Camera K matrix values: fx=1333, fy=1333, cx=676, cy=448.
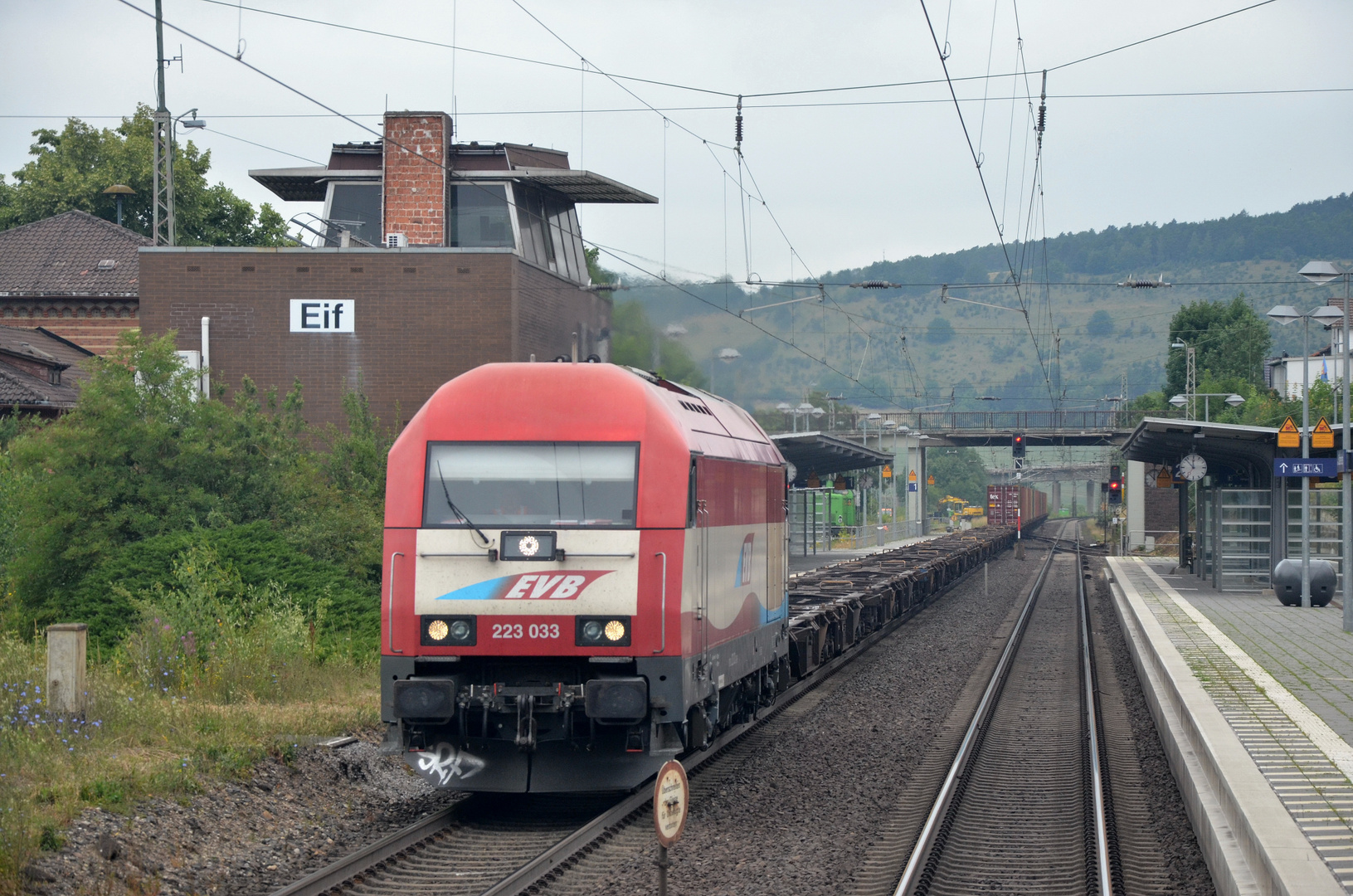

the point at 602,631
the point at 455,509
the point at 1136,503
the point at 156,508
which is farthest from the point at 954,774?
the point at 1136,503

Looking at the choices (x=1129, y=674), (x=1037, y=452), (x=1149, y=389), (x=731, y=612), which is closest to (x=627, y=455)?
(x=731, y=612)

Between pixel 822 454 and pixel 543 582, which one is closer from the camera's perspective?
pixel 543 582

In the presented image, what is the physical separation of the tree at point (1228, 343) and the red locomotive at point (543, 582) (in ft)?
241

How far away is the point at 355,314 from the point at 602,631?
59.7 feet

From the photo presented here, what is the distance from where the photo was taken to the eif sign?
2638 centimetres

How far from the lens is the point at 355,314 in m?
26.4

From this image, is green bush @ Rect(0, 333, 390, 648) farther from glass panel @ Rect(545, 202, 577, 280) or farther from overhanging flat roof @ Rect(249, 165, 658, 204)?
glass panel @ Rect(545, 202, 577, 280)

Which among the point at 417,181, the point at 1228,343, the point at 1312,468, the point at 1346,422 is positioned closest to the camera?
the point at 1346,422

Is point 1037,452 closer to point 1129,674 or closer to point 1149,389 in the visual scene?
point 1149,389

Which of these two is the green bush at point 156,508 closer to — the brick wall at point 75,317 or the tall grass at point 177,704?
the tall grass at point 177,704

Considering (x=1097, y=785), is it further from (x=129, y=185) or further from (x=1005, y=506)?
(x=1005, y=506)

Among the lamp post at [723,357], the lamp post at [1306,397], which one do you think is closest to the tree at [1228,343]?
the lamp post at [1306,397]

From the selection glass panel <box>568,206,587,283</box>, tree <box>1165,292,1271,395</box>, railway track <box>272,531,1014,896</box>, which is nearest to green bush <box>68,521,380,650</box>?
railway track <box>272,531,1014,896</box>

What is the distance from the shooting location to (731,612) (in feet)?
38.9
